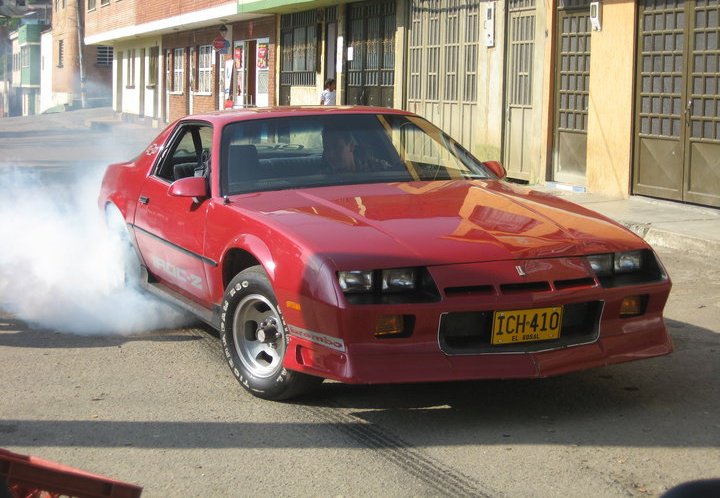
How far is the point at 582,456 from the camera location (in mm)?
4309

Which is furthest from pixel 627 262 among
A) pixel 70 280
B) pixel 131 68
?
pixel 131 68

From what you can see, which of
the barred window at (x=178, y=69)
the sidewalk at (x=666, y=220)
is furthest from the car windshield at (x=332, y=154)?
the barred window at (x=178, y=69)

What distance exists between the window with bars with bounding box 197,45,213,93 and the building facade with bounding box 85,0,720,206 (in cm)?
571

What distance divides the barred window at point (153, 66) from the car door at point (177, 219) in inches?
1357

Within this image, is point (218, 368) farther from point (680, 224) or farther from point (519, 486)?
point (680, 224)

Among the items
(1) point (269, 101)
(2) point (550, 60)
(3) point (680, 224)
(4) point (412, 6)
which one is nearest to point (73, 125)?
(1) point (269, 101)

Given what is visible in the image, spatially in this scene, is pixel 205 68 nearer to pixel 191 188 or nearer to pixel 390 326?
pixel 191 188

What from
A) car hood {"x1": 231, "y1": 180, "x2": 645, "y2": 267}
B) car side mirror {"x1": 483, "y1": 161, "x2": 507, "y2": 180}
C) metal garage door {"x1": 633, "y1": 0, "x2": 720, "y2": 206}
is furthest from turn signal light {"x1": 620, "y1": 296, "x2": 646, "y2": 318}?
metal garage door {"x1": 633, "y1": 0, "x2": 720, "y2": 206}

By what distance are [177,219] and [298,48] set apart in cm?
2070

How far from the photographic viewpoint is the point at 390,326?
15.2 ft

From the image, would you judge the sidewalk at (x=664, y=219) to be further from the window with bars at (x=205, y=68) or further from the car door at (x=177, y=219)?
the window with bars at (x=205, y=68)

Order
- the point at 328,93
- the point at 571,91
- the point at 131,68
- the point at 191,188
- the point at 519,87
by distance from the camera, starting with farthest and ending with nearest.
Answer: the point at 131,68
the point at 328,93
the point at 519,87
the point at 571,91
the point at 191,188

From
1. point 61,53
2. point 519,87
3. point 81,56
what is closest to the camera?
point 519,87

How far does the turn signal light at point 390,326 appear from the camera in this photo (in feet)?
15.1
